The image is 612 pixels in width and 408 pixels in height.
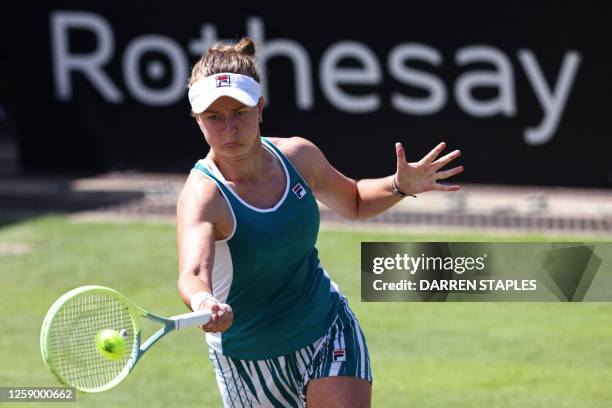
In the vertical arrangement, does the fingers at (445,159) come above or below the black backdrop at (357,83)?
above

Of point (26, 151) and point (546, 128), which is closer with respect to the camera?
point (546, 128)

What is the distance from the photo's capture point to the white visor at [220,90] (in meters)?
4.64

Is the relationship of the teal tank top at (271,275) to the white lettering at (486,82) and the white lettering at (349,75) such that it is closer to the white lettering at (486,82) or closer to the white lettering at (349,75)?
the white lettering at (486,82)

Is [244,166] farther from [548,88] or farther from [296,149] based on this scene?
[548,88]

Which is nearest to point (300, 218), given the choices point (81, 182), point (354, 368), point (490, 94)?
point (354, 368)

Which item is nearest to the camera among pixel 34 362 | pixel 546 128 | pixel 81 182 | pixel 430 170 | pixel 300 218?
pixel 300 218

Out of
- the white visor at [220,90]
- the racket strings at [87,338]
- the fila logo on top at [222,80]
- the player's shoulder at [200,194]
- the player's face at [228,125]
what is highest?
the fila logo on top at [222,80]

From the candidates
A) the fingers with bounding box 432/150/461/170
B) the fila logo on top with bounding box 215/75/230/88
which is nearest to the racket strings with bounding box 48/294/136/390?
the fila logo on top with bounding box 215/75/230/88

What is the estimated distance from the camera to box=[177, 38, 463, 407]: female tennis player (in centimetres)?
469

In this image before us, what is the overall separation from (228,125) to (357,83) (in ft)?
25.8

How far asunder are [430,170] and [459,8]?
A: 7.19 metres

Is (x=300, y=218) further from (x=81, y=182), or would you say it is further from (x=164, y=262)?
(x=81, y=182)

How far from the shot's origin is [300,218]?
484 cm

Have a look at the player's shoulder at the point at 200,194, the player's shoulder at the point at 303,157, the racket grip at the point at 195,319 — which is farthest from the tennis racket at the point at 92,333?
the player's shoulder at the point at 303,157
